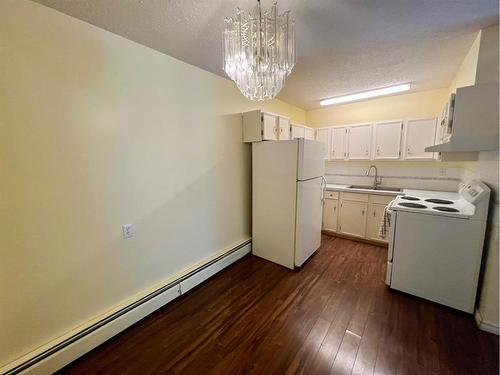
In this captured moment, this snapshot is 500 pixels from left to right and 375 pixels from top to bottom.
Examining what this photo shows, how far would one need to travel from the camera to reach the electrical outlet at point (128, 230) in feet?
6.06

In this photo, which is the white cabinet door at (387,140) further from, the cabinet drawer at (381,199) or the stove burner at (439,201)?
the stove burner at (439,201)

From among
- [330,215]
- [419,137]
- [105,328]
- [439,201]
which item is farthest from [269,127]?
[105,328]

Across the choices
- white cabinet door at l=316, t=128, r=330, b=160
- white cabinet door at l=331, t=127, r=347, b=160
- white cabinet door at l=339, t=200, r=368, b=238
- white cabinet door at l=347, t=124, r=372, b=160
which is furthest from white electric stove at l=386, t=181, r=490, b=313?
white cabinet door at l=316, t=128, r=330, b=160

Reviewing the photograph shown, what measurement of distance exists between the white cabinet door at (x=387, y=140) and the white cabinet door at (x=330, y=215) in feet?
3.48

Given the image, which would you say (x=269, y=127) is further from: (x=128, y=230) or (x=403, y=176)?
(x=403, y=176)

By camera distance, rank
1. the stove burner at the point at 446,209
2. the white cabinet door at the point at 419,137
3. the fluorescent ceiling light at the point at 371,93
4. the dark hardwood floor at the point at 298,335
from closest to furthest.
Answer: the dark hardwood floor at the point at 298,335 → the stove burner at the point at 446,209 → the fluorescent ceiling light at the point at 371,93 → the white cabinet door at the point at 419,137

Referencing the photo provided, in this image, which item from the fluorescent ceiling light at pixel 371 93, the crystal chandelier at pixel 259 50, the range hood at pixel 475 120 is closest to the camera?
the crystal chandelier at pixel 259 50

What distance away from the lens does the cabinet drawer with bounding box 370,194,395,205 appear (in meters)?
3.25

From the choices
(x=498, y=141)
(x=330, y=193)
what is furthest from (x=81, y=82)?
(x=330, y=193)

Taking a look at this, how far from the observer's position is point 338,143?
4008mm

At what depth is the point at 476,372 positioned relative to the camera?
1.44m

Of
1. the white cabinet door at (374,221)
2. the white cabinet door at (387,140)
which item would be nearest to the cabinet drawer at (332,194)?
the white cabinet door at (374,221)

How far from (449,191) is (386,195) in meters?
0.96

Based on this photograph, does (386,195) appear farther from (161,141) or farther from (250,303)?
(161,141)
